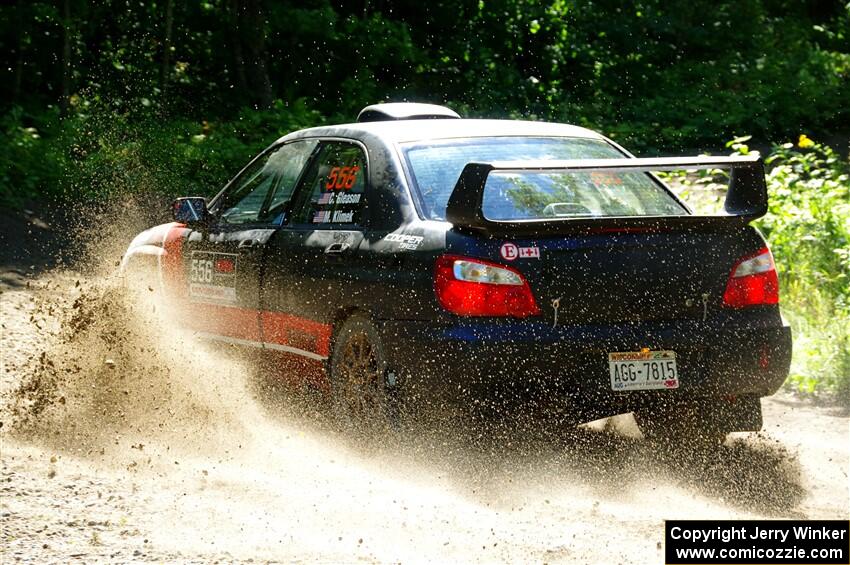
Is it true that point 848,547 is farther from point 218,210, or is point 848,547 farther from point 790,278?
point 790,278

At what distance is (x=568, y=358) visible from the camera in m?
5.80

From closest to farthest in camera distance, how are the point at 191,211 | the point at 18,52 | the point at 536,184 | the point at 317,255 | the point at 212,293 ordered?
the point at 536,184 < the point at 317,255 < the point at 212,293 < the point at 191,211 < the point at 18,52

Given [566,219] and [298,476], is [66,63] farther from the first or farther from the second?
[566,219]

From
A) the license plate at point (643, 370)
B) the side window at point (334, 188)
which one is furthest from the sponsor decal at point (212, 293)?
the license plate at point (643, 370)

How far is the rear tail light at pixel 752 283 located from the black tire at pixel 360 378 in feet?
5.19

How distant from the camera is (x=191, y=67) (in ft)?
72.2

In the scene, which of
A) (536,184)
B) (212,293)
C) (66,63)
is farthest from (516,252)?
(66,63)

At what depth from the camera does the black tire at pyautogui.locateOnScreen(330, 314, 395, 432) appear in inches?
242

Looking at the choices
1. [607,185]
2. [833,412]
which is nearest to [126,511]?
[607,185]

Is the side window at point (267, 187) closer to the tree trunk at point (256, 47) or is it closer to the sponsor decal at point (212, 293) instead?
the sponsor decal at point (212, 293)

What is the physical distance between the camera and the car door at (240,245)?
24.4 feet

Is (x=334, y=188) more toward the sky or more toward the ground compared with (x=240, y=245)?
more toward the sky

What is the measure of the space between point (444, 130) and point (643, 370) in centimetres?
178

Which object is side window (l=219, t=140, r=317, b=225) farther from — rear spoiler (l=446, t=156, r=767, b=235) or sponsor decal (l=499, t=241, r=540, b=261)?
sponsor decal (l=499, t=241, r=540, b=261)
